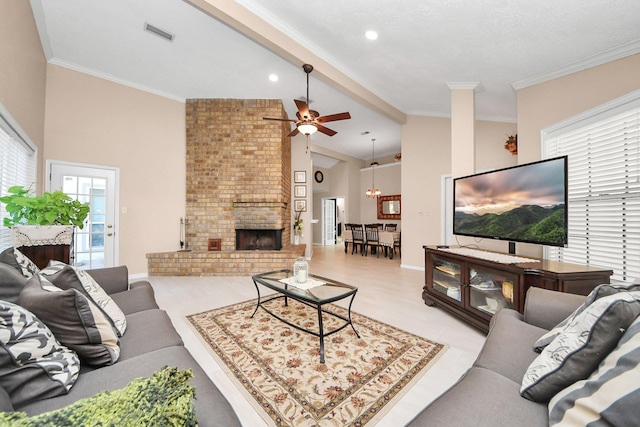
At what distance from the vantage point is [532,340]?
1332 millimetres

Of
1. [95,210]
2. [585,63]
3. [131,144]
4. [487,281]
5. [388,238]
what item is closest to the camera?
[487,281]

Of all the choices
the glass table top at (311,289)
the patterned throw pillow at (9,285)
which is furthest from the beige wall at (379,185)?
the patterned throw pillow at (9,285)

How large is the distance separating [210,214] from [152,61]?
2.54m

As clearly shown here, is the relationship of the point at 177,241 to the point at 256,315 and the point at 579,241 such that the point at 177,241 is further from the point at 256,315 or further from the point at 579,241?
the point at 579,241

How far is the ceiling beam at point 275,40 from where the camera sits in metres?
2.47

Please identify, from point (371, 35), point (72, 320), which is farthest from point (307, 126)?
point (72, 320)

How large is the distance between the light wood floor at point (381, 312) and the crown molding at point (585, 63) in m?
2.83

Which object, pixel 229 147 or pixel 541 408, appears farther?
pixel 229 147

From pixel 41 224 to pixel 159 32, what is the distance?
98.0 inches

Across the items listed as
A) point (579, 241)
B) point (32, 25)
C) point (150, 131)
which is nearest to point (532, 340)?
point (579, 241)

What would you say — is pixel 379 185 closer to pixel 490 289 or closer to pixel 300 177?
pixel 300 177

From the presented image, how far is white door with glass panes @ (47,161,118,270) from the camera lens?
3914mm

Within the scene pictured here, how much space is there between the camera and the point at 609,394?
2.37ft

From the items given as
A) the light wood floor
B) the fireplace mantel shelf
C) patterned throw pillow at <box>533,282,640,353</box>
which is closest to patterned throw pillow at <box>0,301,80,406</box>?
the light wood floor
